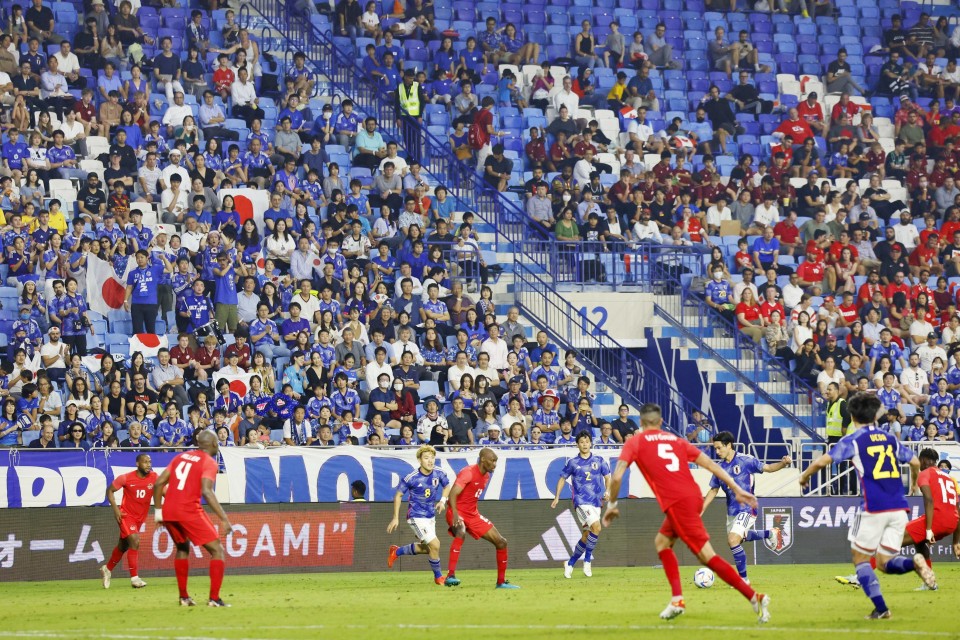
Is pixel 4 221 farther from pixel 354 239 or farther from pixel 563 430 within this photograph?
pixel 563 430

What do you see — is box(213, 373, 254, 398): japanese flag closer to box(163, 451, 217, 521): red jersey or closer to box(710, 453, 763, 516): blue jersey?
box(710, 453, 763, 516): blue jersey

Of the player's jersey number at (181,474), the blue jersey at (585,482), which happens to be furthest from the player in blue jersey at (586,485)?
the player's jersey number at (181,474)

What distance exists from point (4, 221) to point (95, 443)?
5.47 meters

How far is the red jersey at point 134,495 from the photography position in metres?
21.2

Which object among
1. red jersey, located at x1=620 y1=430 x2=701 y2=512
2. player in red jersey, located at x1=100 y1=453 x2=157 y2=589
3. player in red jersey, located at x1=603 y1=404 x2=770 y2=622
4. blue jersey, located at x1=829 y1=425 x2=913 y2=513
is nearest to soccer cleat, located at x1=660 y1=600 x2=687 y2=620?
player in red jersey, located at x1=603 y1=404 x2=770 y2=622

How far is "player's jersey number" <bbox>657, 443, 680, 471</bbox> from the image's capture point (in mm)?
14289

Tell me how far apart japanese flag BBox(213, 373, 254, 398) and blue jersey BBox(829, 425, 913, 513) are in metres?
14.1

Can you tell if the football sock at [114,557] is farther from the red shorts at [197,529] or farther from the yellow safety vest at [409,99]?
the yellow safety vest at [409,99]

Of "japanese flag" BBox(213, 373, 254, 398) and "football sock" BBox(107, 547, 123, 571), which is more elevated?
"japanese flag" BBox(213, 373, 254, 398)

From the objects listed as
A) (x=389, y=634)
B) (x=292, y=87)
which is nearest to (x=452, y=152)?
(x=292, y=87)

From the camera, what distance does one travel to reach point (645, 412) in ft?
47.0

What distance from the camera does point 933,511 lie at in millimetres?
18828

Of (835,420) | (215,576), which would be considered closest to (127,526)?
(215,576)

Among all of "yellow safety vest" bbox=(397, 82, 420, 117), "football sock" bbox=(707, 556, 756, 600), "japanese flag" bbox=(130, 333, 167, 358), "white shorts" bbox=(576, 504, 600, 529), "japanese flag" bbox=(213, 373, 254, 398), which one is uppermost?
"yellow safety vest" bbox=(397, 82, 420, 117)
